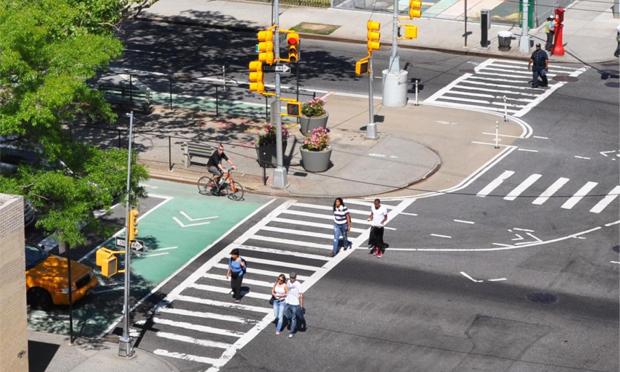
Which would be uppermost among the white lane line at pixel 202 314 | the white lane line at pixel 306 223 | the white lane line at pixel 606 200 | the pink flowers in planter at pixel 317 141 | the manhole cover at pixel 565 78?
the manhole cover at pixel 565 78

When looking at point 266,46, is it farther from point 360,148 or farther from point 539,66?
point 539,66

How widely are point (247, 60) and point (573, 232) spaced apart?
23.9m

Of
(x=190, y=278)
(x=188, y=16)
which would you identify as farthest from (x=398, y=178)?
(x=188, y=16)

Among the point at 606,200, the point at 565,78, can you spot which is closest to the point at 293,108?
the point at 606,200

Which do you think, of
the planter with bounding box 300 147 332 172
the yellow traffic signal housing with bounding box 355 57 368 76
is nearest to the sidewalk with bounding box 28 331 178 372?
the planter with bounding box 300 147 332 172

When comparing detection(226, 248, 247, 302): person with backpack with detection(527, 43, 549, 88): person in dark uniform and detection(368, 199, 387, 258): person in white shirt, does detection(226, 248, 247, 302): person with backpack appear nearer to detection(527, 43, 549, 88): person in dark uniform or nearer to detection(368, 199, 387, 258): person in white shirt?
detection(368, 199, 387, 258): person in white shirt

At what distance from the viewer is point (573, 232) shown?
42000 millimetres

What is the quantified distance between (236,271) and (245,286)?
165 cm

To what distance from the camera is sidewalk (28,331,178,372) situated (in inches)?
1328

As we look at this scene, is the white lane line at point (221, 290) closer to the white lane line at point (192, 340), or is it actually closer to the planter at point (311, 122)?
the white lane line at point (192, 340)

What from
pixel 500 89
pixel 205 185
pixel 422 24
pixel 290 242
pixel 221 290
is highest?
pixel 422 24

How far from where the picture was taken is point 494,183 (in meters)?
46.5

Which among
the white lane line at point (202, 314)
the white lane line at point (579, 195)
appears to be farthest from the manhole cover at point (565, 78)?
the white lane line at point (202, 314)

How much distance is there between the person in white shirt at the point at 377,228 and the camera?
1570 inches
